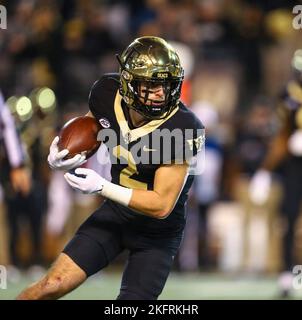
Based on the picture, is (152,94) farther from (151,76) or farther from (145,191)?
(145,191)

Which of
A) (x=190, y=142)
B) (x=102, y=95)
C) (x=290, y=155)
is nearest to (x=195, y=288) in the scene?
(x=290, y=155)

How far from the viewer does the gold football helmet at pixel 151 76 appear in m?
4.78

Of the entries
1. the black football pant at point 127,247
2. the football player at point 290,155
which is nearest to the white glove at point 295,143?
the football player at point 290,155

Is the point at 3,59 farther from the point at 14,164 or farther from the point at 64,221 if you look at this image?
the point at 14,164

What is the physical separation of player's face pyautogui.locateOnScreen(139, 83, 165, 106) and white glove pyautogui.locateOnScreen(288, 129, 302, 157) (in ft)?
9.87

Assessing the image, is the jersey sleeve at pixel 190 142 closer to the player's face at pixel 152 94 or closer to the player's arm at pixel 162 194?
Answer: the player's arm at pixel 162 194

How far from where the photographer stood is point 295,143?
7.65 meters

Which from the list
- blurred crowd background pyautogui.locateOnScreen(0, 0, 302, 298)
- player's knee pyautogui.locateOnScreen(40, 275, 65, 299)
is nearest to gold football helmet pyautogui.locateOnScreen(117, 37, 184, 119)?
player's knee pyautogui.locateOnScreen(40, 275, 65, 299)

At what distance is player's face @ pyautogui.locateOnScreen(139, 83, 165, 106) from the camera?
4.79 metres

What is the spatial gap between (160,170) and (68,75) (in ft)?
17.6

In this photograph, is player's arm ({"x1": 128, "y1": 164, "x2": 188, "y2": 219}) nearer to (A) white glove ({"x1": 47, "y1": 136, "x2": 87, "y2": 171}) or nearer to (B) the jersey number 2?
(B) the jersey number 2

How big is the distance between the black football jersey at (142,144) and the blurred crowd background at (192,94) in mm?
3160

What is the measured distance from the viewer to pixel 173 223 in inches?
196

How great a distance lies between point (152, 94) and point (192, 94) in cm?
491
